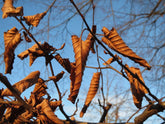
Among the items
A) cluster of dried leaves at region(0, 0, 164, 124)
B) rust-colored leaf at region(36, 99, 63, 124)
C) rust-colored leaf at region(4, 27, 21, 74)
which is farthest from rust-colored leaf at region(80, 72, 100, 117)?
rust-colored leaf at region(4, 27, 21, 74)

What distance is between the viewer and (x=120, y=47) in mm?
459

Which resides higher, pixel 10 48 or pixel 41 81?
pixel 10 48

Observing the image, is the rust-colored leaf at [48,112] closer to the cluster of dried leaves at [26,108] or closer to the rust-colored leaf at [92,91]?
the cluster of dried leaves at [26,108]

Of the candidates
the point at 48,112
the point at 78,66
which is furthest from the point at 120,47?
the point at 48,112

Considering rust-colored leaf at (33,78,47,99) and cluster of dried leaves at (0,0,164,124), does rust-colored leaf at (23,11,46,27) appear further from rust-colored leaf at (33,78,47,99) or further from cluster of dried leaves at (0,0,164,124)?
rust-colored leaf at (33,78,47,99)

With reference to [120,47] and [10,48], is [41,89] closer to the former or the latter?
[10,48]

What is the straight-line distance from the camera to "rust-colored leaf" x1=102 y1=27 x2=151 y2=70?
44 cm

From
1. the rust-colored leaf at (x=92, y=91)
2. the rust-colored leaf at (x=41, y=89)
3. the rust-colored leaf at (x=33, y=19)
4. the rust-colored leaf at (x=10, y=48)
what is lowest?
the rust-colored leaf at (x=92, y=91)

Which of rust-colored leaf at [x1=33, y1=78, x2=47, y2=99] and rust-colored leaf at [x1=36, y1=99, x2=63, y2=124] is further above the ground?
rust-colored leaf at [x1=33, y1=78, x2=47, y2=99]

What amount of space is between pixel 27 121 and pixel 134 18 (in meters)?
4.48

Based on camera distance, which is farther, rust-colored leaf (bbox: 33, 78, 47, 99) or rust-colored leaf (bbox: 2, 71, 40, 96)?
rust-colored leaf (bbox: 33, 78, 47, 99)

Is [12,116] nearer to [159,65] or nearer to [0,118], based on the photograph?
[0,118]

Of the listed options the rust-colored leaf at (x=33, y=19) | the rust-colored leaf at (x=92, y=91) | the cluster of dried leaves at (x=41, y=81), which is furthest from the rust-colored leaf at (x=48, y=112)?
the rust-colored leaf at (x=33, y=19)

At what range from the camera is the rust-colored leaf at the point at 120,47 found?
442 mm
